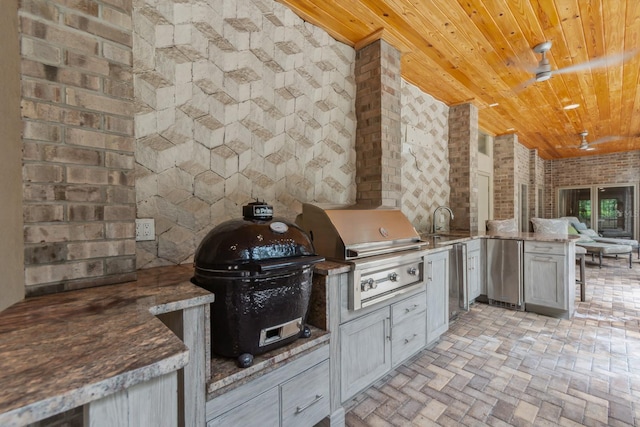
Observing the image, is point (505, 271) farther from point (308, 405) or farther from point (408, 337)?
point (308, 405)

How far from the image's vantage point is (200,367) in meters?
1.05

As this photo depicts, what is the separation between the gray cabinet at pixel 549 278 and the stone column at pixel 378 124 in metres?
1.92

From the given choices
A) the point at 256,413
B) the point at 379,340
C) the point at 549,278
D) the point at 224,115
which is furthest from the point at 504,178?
the point at 256,413

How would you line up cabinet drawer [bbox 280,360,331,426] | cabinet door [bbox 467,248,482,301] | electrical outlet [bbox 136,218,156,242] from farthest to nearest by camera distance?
cabinet door [bbox 467,248,482,301] → electrical outlet [bbox 136,218,156,242] → cabinet drawer [bbox 280,360,331,426]

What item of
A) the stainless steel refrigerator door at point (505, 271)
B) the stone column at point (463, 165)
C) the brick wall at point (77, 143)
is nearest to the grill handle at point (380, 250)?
the brick wall at point (77, 143)

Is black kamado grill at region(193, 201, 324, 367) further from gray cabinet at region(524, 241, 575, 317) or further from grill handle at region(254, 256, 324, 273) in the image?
gray cabinet at region(524, 241, 575, 317)

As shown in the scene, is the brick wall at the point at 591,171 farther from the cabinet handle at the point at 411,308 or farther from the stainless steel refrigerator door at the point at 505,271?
the cabinet handle at the point at 411,308

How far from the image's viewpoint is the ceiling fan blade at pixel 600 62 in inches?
115

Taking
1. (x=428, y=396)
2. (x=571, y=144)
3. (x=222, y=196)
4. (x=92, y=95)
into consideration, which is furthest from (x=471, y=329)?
(x=571, y=144)

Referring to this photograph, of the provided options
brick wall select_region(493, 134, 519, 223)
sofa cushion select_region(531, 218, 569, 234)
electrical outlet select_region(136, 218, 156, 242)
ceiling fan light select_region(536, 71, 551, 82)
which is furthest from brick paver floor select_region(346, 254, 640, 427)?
brick wall select_region(493, 134, 519, 223)

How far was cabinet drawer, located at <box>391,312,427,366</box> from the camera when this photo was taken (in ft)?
6.82

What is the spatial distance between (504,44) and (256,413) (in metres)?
3.62

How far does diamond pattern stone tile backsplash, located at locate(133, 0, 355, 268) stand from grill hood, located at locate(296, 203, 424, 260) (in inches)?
18.8

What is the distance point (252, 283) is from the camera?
1146 millimetres
